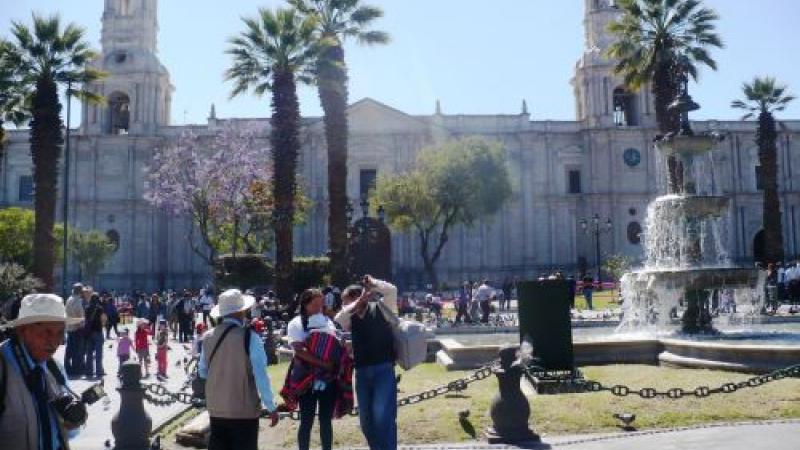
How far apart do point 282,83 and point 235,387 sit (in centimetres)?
1979

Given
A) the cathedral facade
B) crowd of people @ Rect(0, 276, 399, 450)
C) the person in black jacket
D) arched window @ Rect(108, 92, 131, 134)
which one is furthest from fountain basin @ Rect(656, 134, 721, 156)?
arched window @ Rect(108, 92, 131, 134)

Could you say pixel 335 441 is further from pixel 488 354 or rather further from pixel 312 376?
pixel 488 354

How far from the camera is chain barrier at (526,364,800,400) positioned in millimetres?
8250

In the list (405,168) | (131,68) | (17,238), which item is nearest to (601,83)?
(405,168)

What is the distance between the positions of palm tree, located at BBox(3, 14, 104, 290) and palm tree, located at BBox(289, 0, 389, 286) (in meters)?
7.50

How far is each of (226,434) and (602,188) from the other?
5102 cm

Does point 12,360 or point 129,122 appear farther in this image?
point 129,122

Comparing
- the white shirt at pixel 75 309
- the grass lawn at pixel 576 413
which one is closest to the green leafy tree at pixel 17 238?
the white shirt at pixel 75 309

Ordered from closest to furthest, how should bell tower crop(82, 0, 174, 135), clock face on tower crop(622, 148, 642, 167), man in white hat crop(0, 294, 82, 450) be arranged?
1. man in white hat crop(0, 294, 82, 450)
2. bell tower crop(82, 0, 174, 135)
3. clock face on tower crop(622, 148, 642, 167)

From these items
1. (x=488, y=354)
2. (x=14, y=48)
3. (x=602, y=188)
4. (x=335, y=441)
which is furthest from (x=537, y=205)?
(x=335, y=441)

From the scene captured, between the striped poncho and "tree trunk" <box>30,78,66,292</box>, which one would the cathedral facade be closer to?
"tree trunk" <box>30,78,66,292</box>

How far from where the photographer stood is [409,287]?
159 feet

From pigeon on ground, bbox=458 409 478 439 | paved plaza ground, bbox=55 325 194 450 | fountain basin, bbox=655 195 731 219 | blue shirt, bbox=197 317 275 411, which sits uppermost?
fountain basin, bbox=655 195 731 219

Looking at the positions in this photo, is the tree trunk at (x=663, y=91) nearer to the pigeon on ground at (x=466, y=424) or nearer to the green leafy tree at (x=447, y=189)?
the green leafy tree at (x=447, y=189)
